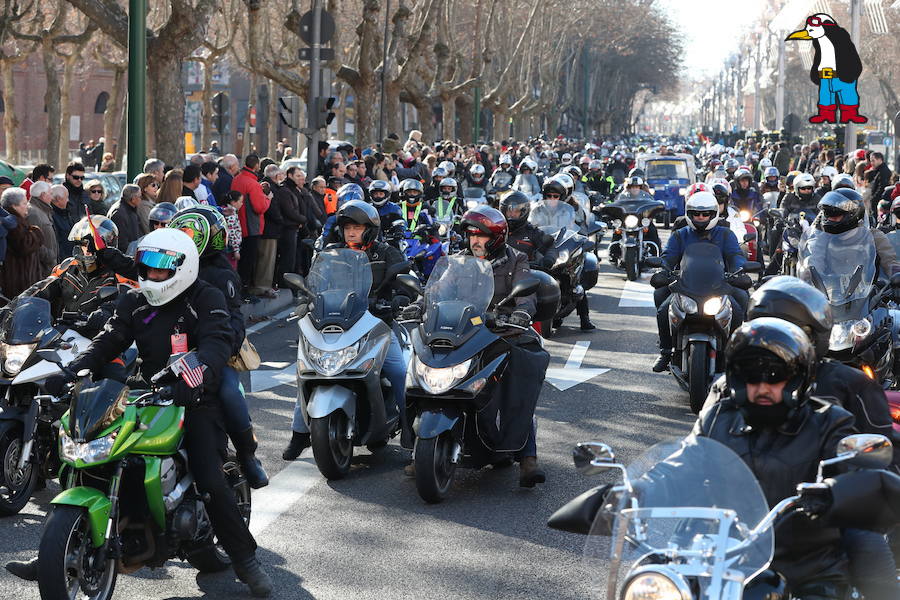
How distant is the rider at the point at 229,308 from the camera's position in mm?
6324

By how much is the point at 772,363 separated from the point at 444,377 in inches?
151

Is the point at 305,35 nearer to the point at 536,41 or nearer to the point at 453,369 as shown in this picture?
the point at 453,369

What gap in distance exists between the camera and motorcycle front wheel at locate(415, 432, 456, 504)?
25.8 ft

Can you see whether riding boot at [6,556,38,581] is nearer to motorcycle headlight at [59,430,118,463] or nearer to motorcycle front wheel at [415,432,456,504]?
motorcycle headlight at [59,430,118,463]

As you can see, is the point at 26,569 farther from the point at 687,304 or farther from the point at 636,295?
the point at 636,295

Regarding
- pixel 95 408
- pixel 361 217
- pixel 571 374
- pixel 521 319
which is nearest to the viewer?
pixel 95 408

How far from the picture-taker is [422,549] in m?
7.17

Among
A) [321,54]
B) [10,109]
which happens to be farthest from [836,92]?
[10,109]

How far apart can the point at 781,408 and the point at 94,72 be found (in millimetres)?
70363

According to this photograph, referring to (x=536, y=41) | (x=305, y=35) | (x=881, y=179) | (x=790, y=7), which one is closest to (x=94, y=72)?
(x=536, y=41)

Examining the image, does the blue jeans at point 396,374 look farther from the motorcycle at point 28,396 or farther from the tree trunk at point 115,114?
the tree trunk at point 115,114

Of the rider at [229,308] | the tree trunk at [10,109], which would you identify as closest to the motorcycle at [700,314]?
the rider at [229,308]

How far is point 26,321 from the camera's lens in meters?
8.23

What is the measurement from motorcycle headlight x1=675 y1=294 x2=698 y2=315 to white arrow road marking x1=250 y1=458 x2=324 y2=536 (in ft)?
10.2
